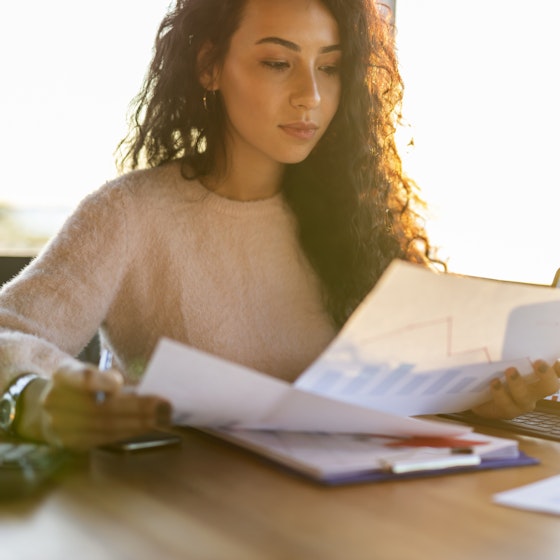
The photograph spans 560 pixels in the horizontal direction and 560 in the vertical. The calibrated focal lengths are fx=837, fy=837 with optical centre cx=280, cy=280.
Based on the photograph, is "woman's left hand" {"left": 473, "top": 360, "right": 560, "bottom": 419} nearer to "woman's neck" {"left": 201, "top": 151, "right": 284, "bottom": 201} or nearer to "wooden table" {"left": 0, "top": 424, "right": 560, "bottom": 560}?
"wooden table" {"left": 0, "top": 424, "right": 560, "bottom": 560}

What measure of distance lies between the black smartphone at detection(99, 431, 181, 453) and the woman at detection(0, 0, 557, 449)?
39 centimetres

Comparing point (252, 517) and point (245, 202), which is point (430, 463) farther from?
point (245, 202)

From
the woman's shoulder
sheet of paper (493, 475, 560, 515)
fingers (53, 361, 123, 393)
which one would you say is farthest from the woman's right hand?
the woman's shoulder

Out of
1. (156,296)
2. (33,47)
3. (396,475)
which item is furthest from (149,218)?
(33,47)

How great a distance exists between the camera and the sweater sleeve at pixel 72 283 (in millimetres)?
1201

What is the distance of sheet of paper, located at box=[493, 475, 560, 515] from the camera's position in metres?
0.77

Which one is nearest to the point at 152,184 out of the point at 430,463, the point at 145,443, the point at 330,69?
the point at 330,69

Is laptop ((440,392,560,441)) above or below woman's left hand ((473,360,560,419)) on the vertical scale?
below

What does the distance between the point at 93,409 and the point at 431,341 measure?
1.18ft

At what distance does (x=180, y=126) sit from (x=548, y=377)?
0.85 meters

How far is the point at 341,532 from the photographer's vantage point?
0.68 meters

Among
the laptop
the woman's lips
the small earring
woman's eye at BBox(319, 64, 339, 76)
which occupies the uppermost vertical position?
woman's eye at BBox(319, 64, 339, 76)

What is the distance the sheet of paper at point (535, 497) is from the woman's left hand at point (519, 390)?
0.83ft

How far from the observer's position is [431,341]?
90cm
